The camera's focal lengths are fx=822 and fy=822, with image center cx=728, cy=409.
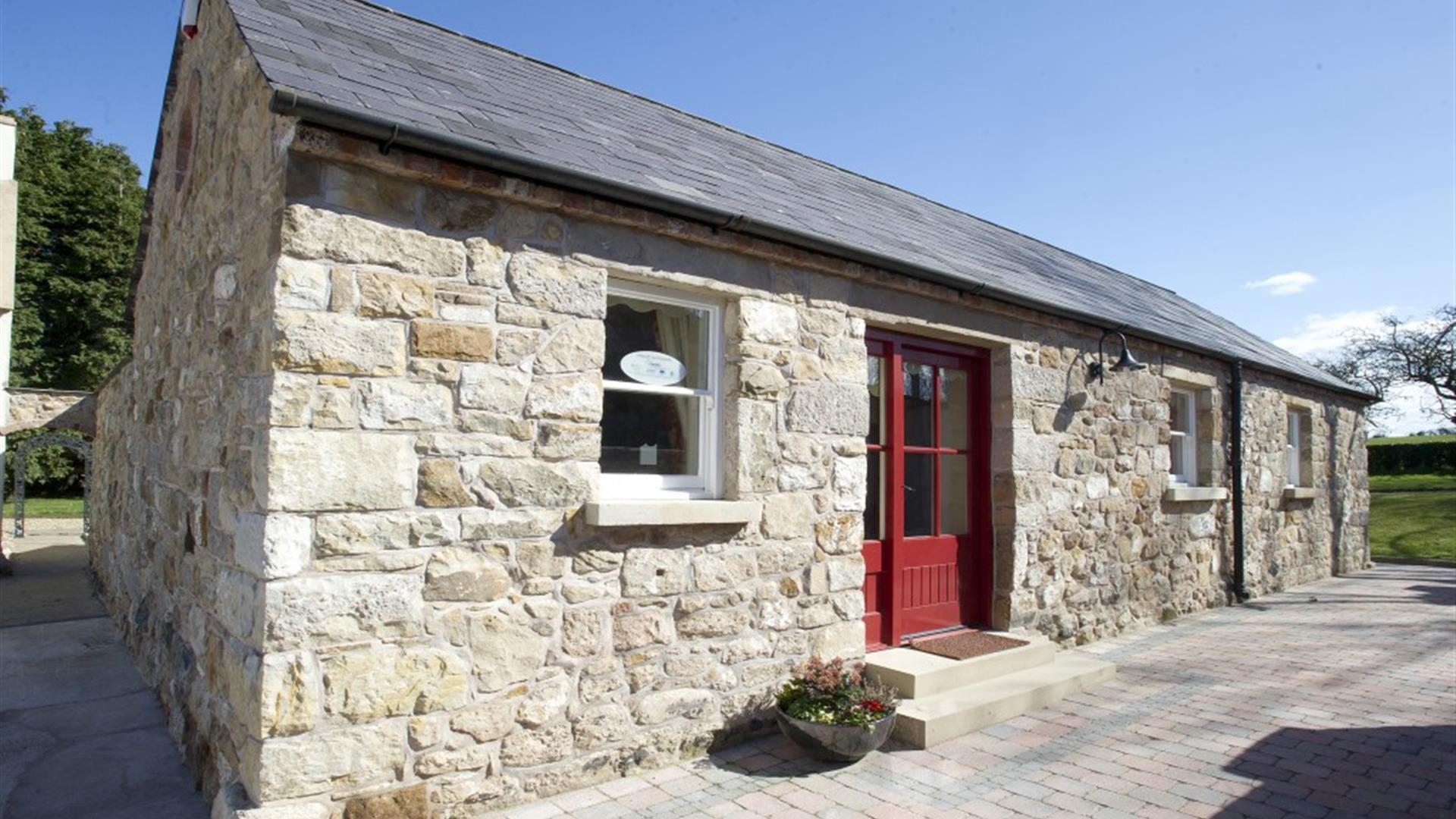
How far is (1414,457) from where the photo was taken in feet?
98.3

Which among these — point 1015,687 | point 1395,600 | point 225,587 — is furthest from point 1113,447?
point 225,587

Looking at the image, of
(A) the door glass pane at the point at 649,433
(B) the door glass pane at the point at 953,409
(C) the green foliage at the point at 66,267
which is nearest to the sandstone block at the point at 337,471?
(A) the door glass pane at the point at 649,433

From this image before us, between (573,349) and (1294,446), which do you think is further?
(1294,446)

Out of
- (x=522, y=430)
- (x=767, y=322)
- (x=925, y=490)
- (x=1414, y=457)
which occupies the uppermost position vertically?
(x=767, y=322)

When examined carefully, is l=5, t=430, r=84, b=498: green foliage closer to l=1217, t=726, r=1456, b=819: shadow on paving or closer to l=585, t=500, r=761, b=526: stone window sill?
l=585, t=500, r=761, b=526: stone window sill

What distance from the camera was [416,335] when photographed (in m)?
3.69

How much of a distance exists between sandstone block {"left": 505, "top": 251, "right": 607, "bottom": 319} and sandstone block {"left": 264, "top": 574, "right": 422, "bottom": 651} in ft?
4.73

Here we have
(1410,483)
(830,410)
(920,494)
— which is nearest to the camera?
(830,410)

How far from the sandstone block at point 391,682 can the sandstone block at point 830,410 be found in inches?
96.0

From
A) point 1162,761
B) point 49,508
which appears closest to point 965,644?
Answer: point 1162,761

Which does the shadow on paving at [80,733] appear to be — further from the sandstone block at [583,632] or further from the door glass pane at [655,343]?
the door glass pane at [655,343]

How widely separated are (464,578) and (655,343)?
174cm

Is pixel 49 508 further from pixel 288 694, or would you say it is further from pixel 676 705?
pixel 676 705

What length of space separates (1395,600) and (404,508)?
471 inches
